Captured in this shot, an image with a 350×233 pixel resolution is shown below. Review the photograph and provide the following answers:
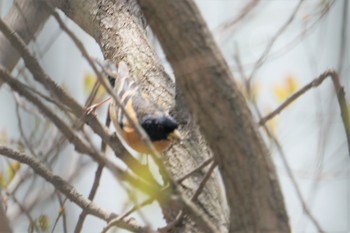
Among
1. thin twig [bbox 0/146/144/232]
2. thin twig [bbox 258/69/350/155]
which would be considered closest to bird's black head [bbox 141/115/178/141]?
thin twig [bbox 0/146/144/232]

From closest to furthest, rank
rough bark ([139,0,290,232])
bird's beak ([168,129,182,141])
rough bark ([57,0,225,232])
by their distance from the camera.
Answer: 1. rough bark ([139,0,290,232])
2. rough bark ([57,0,225,232])
3. bird's beak ([168,129,182,141])

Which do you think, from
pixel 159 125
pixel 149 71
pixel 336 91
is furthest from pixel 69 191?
pixel 336 91

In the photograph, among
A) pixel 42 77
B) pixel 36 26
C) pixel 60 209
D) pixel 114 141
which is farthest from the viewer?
pixel 36 26

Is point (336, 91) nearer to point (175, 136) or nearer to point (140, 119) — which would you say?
point (175, 136)

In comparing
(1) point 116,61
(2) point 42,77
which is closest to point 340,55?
(2) point 42,77

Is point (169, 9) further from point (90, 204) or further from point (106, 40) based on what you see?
point (106, 40)

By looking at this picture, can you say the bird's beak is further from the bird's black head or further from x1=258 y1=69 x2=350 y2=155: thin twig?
x1=258 y1=69 x2=350 y2=155: thin twig

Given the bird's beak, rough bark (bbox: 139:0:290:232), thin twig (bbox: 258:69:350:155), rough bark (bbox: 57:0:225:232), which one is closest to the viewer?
rough bark (bbox: 139:0:290:232)

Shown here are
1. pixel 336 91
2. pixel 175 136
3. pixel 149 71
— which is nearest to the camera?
pixel 336 91
